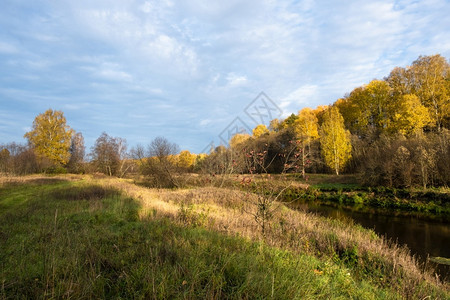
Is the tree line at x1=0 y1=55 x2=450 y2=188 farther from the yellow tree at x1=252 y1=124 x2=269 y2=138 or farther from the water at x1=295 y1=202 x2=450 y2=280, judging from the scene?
the yellow tree at x1=252 y1=124 x2=269 y2=138

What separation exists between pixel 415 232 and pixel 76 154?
178ft

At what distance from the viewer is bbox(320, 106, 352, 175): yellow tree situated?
1309 inches

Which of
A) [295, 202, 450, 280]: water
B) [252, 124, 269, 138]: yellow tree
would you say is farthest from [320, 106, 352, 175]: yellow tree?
[252, 124, 269, 138]: yellow tree

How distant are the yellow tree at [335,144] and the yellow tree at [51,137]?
46.3 m

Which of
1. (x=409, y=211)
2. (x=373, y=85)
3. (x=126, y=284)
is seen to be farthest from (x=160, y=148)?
(x=373, y=85)

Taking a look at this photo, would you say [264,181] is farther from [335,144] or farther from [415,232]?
[335,144]

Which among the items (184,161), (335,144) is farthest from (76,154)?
(335,144)

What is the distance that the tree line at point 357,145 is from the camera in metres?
21.4

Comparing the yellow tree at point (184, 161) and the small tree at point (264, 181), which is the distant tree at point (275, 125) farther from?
the small tree at point (264, 181)

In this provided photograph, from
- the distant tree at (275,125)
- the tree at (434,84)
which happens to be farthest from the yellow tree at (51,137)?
the tree at (434,84)

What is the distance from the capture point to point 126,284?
3.28 metres

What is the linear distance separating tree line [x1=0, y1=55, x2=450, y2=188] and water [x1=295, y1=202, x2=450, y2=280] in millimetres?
5553

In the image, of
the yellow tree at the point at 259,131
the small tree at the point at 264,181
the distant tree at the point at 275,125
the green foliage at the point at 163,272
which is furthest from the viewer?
the yellow tree at the point at 259,131

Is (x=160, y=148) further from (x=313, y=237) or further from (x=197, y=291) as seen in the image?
(x=197, y=291)
